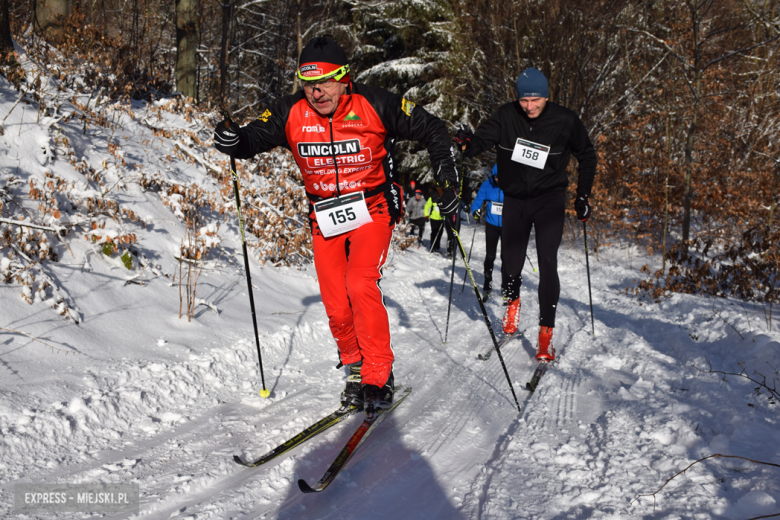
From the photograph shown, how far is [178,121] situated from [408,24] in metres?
13.3

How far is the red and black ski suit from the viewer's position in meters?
3.01

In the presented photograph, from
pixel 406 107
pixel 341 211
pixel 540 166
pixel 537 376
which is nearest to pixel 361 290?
pixel 341 211

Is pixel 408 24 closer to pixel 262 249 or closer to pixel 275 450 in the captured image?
pixel 262 249

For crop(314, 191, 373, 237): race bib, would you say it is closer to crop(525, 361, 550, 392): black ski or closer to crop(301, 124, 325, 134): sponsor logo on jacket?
crop(301, 124, 325, 134): sponsor logo on jacket

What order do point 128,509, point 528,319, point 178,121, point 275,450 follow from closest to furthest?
point 128,509, point 275,450, point 528,319, point 178,121

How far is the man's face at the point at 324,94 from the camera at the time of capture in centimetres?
287

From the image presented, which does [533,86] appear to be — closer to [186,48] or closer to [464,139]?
[464,139]

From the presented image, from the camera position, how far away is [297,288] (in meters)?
6.57

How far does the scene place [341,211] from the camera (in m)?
3.09

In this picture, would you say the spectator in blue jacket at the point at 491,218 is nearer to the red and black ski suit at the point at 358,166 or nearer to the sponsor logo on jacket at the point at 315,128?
the red and black ski suit at the point at 358,166

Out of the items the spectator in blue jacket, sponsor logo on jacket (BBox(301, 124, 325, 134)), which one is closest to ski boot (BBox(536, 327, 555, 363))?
sponsor logo on jacket (BBox(301, 124, 325, 134))

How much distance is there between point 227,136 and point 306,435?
1849 millimetres

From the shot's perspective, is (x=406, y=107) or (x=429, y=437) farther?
(x=406, y=107)

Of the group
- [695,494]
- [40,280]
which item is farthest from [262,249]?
[695,494]
